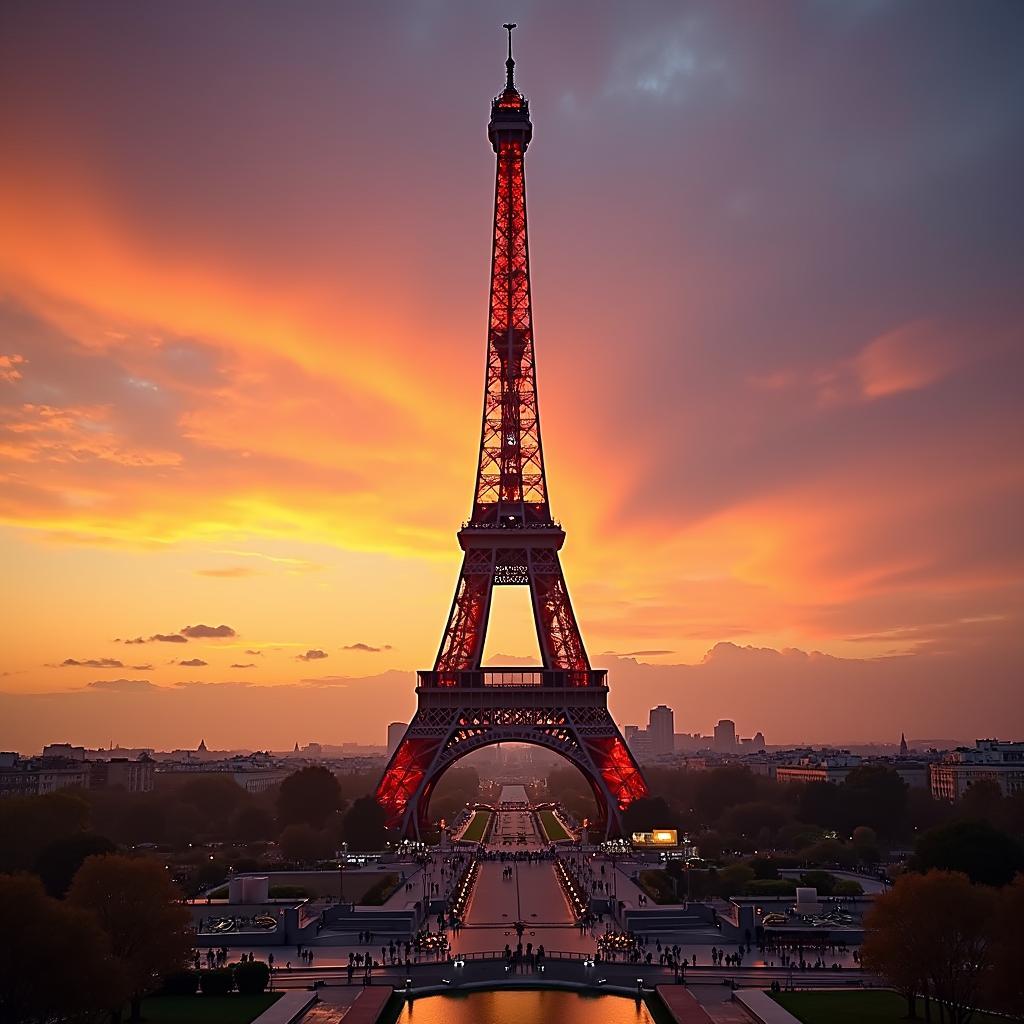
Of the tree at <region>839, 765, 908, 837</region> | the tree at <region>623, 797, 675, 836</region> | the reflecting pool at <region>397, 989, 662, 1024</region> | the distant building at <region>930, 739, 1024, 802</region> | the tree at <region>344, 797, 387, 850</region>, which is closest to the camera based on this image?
the reflecting pool at <region>397, 989, 662, 1024</region>

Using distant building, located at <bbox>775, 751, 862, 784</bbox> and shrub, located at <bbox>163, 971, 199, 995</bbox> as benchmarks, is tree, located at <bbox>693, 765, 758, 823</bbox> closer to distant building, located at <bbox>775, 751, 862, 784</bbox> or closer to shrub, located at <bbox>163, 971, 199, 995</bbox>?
distant building, located at <bbox>775, 751, 862, 784</bbox>

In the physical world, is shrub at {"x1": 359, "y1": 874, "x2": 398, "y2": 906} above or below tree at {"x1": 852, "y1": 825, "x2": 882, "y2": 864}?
below

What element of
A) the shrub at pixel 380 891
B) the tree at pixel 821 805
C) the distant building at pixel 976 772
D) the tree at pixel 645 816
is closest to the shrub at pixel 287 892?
the shrub at pixel 380 891

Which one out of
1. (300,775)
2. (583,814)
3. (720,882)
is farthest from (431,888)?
(583,814)

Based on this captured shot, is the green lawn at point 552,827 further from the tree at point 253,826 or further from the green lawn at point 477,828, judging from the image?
the tree at point 253,826

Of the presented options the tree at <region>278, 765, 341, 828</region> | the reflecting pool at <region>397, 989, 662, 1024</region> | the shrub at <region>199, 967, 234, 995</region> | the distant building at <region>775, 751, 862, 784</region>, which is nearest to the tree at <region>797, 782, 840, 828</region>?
the distant building at <region>775, 751, 862, 784</region>

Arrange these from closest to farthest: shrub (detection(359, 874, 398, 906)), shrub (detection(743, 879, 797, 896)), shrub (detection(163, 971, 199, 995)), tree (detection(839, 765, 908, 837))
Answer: shrub (detection(163, 971, 199, 995)) → shrub (detection(359, 874, 398, 906)) → shrub (detection(743, 879, 797, 896)) → tree (detection(839, 765, 908, 837))
